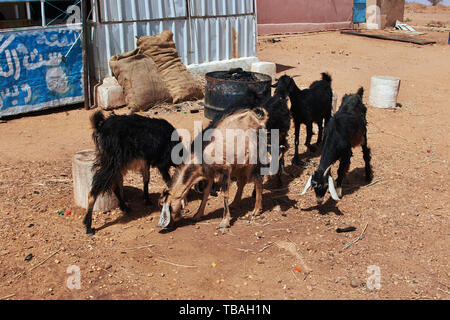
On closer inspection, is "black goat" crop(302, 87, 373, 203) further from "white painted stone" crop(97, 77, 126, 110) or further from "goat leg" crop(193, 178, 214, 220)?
"white painted stone" crop(97, 77, 126, 110)

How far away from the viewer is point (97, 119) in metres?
6.03

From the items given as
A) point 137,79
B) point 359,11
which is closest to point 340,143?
point 137,79

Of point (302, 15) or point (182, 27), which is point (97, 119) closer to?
point (182, 27)

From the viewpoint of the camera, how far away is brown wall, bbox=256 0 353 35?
22.9 metres

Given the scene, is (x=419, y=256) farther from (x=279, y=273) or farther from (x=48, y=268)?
(x=48, y=268)

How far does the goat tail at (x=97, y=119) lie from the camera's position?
599 centimetres

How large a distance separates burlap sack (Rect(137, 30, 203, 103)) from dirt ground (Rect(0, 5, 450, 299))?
115 inches

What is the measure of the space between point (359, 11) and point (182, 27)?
16.9 m

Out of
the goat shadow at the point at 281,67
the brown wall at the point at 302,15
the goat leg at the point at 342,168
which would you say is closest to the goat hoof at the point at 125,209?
the goat leg at the point at 342,168

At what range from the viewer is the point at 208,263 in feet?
17.7

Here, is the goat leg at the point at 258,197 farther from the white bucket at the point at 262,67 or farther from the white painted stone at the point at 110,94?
the white bucket at the point at 262,67

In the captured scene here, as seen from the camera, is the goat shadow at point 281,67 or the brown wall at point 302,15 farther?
the brown wall at point 302,15

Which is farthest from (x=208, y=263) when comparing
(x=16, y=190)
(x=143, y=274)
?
(x=16, y=190)

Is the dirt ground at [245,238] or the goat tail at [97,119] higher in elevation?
the goat tail at [97,119]
